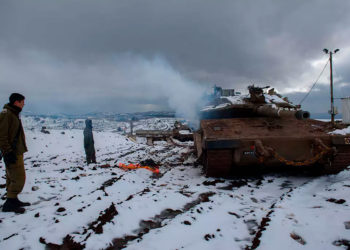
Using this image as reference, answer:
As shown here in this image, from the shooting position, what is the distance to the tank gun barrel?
17.1ft

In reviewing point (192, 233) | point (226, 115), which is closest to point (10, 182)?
point (192, 233)

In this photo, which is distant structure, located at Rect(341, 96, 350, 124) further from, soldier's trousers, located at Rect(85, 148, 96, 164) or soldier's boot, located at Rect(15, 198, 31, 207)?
soldier's boot, located at Rect(15, 198, 31, 207)

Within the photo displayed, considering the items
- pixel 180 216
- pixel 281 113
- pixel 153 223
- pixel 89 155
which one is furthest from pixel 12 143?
pixel 281 113

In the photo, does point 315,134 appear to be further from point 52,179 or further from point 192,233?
point 52,179

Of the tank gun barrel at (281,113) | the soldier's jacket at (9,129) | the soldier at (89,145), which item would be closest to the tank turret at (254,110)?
the tank gun barrel at (281,113)

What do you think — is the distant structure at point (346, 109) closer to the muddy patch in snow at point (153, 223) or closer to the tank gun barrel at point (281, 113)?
the tank gun barrel at point (281, 113)

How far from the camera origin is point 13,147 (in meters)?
3.37

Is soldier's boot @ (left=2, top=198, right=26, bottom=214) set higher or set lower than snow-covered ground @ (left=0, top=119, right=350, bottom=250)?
higher

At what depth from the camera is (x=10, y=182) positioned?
3492mm

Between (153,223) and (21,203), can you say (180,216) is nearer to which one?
(153,223)

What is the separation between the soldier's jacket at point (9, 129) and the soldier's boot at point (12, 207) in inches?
29.0

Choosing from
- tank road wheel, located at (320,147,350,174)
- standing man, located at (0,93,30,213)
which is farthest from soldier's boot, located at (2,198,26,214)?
tank road wheel, located at (320,147,350,174)

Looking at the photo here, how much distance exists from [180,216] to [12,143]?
8.79 ft

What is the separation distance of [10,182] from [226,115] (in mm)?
5679
